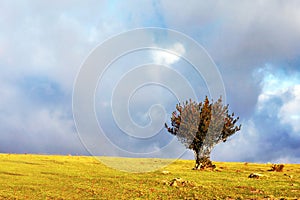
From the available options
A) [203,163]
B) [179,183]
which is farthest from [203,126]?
[179,183]

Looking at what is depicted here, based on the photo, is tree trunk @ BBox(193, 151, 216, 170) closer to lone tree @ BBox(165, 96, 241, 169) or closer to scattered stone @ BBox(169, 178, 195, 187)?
lone tree @ BBox(165, 96, 241, 169)

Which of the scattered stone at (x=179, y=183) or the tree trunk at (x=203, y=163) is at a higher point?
the tree trunk at (x=203, y=163)

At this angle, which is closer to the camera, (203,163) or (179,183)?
(179,183)

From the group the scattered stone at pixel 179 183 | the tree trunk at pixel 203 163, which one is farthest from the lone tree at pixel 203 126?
the scattered stone at pixel 179 183

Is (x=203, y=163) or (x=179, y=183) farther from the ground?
(x=203, y=163)

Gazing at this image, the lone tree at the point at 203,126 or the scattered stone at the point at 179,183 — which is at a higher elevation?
the lone tree at the point at 203,126

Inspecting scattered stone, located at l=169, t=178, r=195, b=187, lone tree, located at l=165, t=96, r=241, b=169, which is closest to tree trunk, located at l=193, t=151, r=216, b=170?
lone tree, located at l=165, t=96, r=241, b=169

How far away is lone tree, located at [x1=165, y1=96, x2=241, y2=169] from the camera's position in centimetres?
6806

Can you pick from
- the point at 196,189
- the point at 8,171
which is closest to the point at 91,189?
the point at 196,189

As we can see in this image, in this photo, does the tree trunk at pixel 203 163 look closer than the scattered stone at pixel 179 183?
No

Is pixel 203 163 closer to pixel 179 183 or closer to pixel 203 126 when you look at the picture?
pixel 203 126

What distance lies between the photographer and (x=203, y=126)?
68.1 meters

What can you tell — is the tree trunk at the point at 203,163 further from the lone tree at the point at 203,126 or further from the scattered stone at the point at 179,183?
the scattered stone at the point at 179,183

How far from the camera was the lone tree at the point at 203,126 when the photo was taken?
2680 inches
